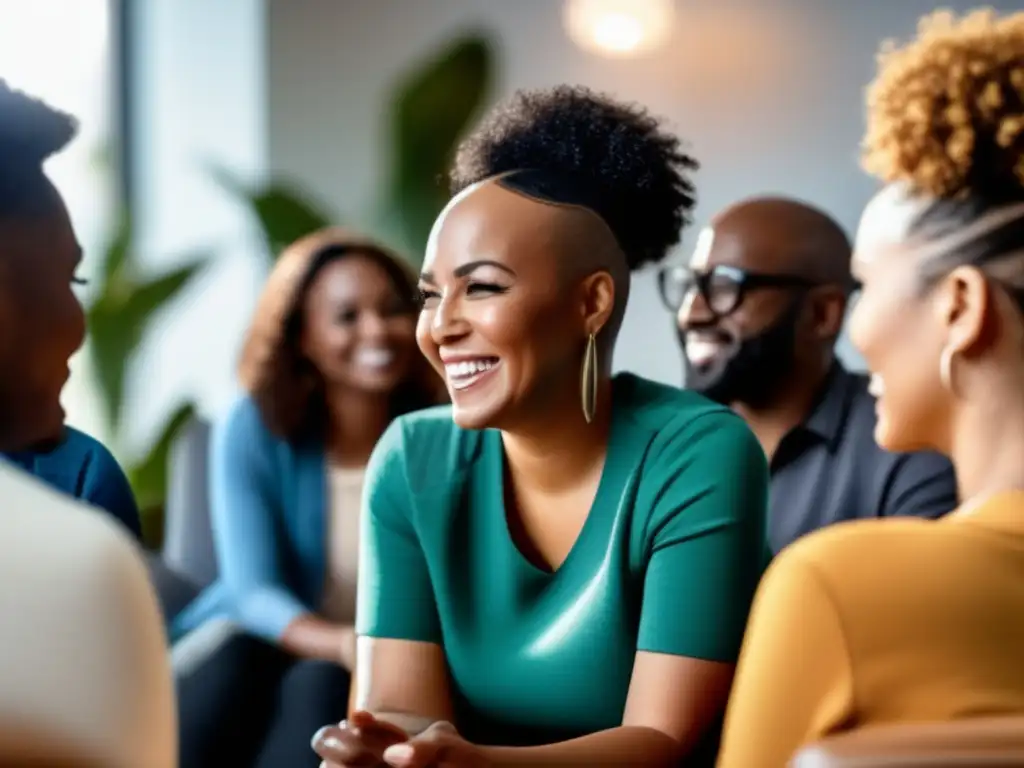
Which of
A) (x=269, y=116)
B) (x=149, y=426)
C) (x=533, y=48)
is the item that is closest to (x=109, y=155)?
(x=269, y=116)

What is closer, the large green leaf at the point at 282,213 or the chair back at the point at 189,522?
the chair back at the point at 189,522

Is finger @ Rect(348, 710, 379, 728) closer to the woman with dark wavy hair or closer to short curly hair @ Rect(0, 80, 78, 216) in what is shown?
the woman with dark wavy hair

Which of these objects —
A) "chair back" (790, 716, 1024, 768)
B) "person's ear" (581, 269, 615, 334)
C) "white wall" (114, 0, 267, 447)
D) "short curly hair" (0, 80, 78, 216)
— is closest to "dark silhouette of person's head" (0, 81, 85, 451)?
"short curly hair" (0, 80, 78, 216)

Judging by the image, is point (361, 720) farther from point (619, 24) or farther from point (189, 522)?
point (619, 24)

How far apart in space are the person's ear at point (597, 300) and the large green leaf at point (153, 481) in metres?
0.23

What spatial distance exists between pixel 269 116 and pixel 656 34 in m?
0.39

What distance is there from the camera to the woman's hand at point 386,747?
1.72 feet

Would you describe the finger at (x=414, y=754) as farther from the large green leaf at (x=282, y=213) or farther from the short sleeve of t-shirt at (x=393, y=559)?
the large green leaf at (x=282, y=213)

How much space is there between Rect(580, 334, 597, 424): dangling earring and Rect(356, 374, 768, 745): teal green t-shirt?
0.07 feet

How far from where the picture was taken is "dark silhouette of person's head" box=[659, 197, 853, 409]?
65cm

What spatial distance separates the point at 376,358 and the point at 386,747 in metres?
0.24

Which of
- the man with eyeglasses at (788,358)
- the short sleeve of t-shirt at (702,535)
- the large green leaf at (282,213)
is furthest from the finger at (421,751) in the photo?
the large green leaf at (282,213)

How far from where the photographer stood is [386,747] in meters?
0.53

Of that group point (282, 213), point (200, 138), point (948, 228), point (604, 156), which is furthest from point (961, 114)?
point (200, 138)
